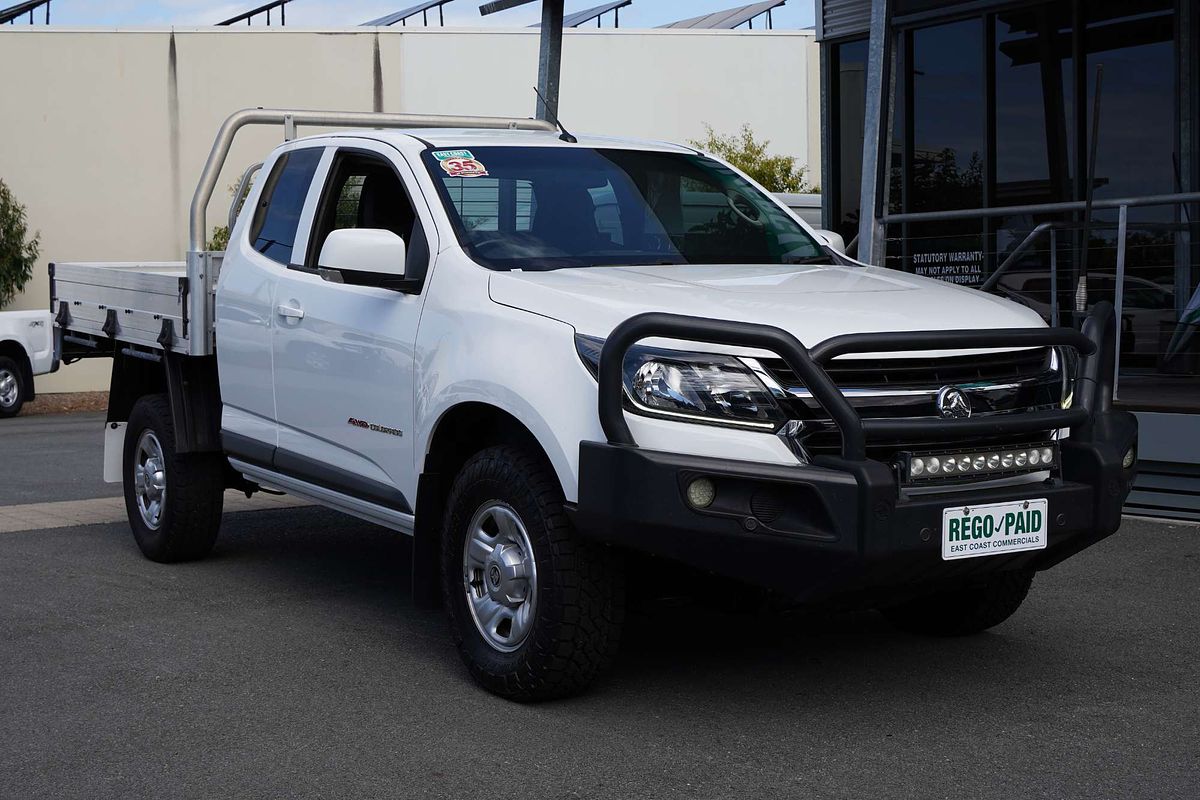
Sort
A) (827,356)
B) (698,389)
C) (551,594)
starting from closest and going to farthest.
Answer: (827,356) → (698,389) → (551,594)

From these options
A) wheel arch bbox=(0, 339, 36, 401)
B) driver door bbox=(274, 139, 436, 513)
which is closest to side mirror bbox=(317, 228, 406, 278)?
driver door bbox=(274, 139, 436, 513)

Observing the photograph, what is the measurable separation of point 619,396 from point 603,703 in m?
1.17

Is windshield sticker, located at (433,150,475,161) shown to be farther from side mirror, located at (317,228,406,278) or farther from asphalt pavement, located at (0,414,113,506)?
asphalt pavement, located at (0,414,113,506)

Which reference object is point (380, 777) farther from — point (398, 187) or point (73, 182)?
point (73, 182)

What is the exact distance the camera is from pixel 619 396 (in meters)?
4.29

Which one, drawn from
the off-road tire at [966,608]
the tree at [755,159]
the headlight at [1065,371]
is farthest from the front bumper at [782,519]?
the tree at [755,159]

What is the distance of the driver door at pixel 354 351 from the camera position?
5473mm

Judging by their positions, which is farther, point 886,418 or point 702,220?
point 702,220

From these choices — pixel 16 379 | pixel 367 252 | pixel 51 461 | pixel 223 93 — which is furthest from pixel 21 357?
pixel 367 252

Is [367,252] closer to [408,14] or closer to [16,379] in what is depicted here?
[16,379]

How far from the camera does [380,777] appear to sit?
13.7 ft

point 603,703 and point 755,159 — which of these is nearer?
point 603,703

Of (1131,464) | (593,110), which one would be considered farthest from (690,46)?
(1131,464)

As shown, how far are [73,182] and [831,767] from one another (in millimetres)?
26586
